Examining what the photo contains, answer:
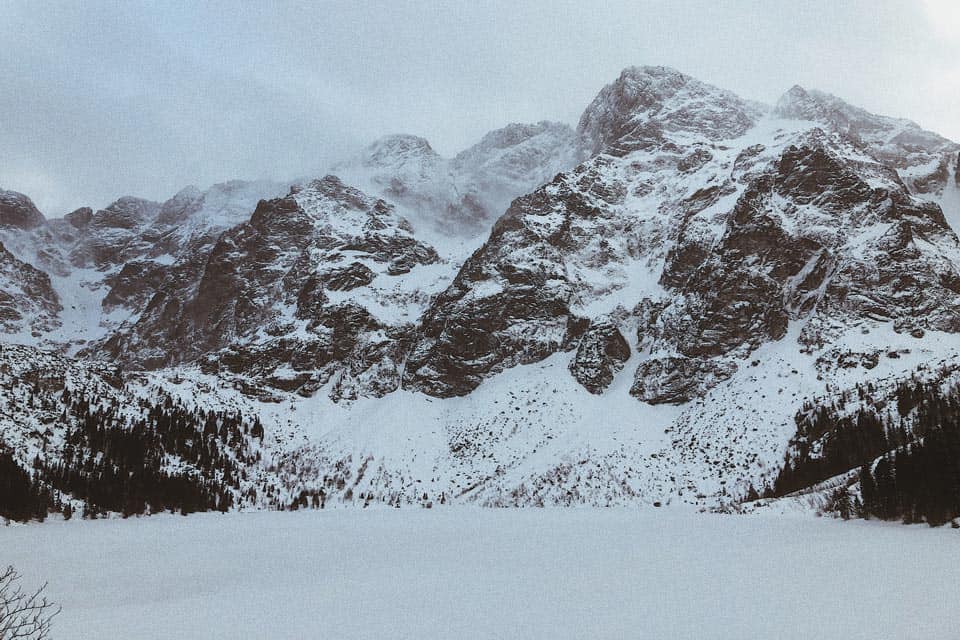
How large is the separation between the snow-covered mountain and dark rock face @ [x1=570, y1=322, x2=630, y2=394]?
425 millimetres

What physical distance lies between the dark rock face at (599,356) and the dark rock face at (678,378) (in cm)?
778

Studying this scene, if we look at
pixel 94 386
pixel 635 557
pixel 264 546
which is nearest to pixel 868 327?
pixel 635 557

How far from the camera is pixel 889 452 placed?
51500mm

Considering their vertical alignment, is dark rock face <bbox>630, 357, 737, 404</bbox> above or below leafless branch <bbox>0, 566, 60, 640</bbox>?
above

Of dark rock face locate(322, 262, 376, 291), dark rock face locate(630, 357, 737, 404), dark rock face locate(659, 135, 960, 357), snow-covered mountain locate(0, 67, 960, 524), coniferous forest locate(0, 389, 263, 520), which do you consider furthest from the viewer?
dark rock face locate(322, 262, 376, 291)

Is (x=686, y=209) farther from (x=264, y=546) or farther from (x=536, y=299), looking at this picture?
(x=264, y=546)

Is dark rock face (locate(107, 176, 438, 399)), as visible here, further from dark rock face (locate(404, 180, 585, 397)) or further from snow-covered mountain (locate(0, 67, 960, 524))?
dark rock face (locate(404, 180, 585, 397))

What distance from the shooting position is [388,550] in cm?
2930

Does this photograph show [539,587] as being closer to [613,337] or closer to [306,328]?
[613,337]

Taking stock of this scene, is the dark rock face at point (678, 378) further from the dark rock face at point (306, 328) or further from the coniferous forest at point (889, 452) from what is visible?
the dark rock face at point (306, 328)

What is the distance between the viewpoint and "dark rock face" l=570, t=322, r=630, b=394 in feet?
394

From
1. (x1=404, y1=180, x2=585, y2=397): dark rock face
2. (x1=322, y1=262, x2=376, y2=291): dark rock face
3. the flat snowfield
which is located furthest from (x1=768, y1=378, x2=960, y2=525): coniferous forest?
(x1=322, y1=262, x2=376, y2=291): dark rock face

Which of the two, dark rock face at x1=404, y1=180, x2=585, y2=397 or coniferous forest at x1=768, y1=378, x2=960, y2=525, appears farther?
dark rock face at x1=404, y1=180, x2=585, y2=397

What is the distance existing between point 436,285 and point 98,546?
466 feet
